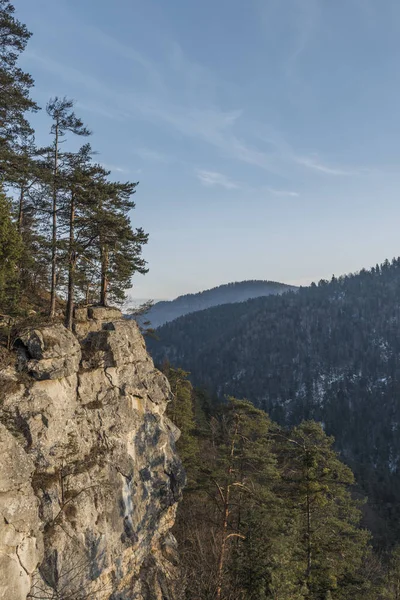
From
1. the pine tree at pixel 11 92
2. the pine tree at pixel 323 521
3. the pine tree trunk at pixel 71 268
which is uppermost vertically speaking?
the pine tree at pixel 11 92

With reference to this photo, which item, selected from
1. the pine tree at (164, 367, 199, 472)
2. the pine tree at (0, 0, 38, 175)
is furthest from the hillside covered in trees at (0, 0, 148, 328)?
the pine tree at (164, 367, 199, 472)

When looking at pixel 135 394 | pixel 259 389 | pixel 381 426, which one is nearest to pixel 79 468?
pixel 135 394

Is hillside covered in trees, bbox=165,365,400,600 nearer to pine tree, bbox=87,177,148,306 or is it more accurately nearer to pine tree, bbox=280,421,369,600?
pine tree, bbox=280,421,369,600

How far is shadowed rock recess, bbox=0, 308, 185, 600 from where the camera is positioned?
A: 13.3m

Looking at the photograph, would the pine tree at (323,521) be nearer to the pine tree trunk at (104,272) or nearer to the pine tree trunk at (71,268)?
the pine tree trunk at (71,268)

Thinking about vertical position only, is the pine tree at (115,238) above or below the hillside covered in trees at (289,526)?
above

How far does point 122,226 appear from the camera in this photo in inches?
918

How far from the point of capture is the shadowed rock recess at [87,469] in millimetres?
13266

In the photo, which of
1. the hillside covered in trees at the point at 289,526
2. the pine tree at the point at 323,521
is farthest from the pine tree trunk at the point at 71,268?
the pine tree at the point at 323,521

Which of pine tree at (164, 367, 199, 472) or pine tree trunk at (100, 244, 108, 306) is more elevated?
pine tree trunk at (100, 244, 108, 306)

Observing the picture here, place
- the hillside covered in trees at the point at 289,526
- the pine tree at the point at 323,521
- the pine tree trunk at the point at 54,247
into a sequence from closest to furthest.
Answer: the hillside covered in trees at the point at 289,526
the pine tree at the point at 323,521
the pine tree trunk at the point at 54,247

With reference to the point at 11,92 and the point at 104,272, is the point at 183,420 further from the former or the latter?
the point at 11,92

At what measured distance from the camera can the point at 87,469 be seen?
56.3 ft

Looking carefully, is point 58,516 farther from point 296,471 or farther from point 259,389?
point 259,389
